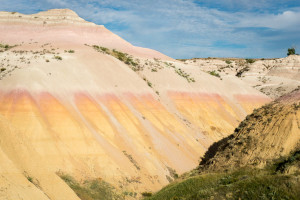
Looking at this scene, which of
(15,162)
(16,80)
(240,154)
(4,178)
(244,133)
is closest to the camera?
(4,178)

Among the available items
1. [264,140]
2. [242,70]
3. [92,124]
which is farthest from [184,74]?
→ [242,70]

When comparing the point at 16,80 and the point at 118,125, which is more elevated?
the point at 16,80

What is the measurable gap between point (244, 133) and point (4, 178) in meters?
18.8

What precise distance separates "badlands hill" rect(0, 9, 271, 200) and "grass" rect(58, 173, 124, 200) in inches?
6.3

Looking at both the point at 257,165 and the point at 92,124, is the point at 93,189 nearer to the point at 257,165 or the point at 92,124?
the point at 92,124

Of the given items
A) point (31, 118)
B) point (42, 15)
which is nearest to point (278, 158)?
point (31, 118)

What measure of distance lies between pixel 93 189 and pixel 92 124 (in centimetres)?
771

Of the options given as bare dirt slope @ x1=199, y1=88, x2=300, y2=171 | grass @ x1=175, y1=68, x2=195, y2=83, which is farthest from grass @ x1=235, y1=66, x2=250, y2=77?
bare dirt slope @ x1=199, y1=88, x2=300, y2=171

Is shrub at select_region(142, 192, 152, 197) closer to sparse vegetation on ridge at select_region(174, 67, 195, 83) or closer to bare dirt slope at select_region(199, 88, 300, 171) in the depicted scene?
bare dirt slope at select_region(199, 88, 300, 171)

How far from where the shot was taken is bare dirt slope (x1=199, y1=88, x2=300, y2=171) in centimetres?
2162

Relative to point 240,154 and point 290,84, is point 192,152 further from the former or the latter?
point 290,84

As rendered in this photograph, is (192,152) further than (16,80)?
Yes

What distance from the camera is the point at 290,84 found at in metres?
73.2

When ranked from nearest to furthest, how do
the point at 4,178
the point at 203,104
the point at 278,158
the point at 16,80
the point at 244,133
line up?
the point at 4,178, the point at 278,158, the point at 244,133, the point at 16,80, the point at 203,104
